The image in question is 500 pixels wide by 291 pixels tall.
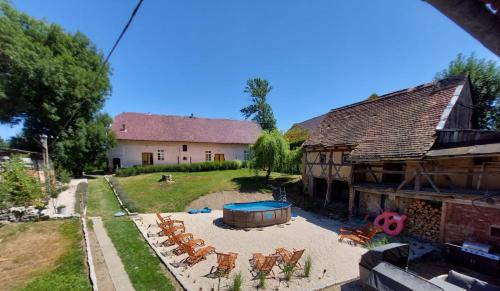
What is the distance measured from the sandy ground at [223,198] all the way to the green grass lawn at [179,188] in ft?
1.77

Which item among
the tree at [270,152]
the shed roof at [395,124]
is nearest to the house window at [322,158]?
the shed roof at [395,124]

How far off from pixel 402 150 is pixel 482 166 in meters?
2.79

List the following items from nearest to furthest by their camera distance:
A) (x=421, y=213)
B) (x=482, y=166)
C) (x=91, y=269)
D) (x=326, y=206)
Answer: (x=91, y=269) → (x=482, y=166) → (x=421, y=213) → (x=326, y=206)

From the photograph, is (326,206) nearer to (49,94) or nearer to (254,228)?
(254,228)

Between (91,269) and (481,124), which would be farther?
(481,124)

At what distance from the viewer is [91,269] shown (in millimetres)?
6871

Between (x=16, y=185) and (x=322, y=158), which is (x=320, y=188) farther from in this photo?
(x=16, y=185)

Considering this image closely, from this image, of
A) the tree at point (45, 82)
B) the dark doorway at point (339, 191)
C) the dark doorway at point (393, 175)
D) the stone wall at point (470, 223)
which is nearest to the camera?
the stone wall at point (470, 223)

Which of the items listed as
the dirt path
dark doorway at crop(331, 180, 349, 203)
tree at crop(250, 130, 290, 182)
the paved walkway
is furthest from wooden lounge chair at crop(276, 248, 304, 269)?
tree at crop(250, 130, 290, 182)

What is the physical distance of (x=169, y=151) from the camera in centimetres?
3080

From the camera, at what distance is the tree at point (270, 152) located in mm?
19266

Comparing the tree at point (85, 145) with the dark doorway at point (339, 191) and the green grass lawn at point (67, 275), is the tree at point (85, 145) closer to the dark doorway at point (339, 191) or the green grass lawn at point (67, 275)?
the green grass lawn at point (67, 275)

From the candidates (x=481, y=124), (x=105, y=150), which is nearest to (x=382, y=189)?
(x=481, y=124)

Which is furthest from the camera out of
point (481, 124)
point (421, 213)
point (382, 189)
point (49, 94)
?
point (49, 94)
